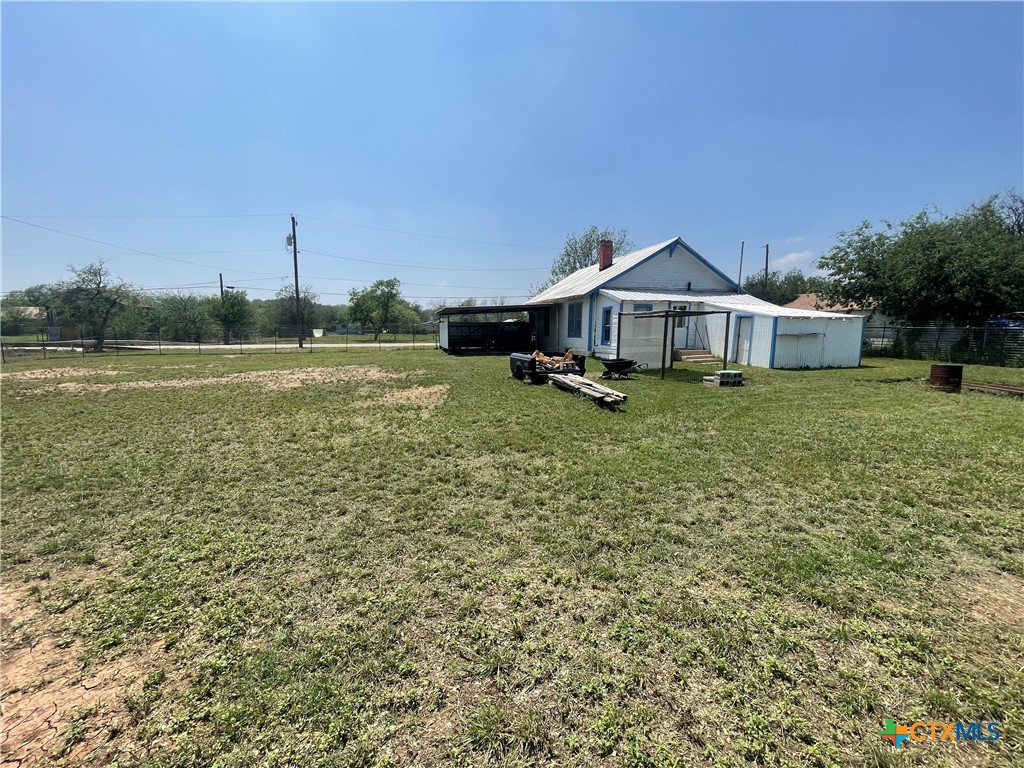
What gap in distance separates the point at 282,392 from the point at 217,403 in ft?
4.87

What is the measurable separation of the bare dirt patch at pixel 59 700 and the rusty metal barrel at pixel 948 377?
1445 cm

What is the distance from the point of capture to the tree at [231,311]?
43.3 meters

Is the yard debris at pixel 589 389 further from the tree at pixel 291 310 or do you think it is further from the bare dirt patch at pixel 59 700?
the tree at pixel 291 310

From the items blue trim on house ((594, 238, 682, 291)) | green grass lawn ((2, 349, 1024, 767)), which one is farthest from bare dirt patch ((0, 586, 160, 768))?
blue trim on house ((594, 238, 682, 291))

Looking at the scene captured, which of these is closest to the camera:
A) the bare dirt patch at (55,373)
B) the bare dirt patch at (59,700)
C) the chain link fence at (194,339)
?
the bare dirt patch at (59,700)

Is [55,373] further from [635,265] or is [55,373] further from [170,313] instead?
[170,313]

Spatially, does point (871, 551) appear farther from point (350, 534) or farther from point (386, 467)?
point (386, 467)

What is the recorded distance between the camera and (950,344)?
19.4 meters

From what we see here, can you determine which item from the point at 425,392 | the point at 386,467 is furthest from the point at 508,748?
the point at 425,392

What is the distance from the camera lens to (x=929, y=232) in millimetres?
21672

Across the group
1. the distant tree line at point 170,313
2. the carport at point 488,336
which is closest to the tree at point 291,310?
the distant tree line at point 170,313

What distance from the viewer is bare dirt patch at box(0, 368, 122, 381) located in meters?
12.8

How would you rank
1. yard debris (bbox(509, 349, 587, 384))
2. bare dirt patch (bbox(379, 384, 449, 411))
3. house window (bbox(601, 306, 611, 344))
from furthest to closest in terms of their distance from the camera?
house window (bbox(601, 306, 611, 344)) → yard debris (bbox(509, 349, 587, 384)) → bare dirt patch (bbox(379, 384, 449, 411))

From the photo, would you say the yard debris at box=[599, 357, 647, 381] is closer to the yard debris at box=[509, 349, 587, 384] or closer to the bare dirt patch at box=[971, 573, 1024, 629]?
the yard debris at box=[509, 349, 587, 384]
